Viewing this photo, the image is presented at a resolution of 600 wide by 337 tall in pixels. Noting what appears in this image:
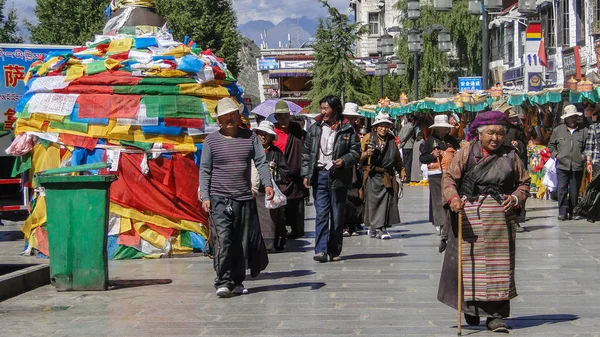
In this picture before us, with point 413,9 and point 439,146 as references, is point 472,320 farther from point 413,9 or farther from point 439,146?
point 413,9

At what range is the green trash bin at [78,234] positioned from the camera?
10312 mm

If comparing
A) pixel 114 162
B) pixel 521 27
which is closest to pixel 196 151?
pixel 114 162

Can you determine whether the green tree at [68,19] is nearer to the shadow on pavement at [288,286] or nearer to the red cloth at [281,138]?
the red cloth at [281,138]

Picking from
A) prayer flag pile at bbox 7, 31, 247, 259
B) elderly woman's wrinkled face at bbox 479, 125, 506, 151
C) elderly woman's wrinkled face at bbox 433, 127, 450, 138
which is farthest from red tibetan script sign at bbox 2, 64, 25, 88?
elderly woman's wrinkled face at bbox 479, 125, 506, 151

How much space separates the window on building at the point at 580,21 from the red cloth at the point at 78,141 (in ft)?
79.7

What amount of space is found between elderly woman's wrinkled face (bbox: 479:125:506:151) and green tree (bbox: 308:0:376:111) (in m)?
49.2

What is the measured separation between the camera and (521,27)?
146 feet

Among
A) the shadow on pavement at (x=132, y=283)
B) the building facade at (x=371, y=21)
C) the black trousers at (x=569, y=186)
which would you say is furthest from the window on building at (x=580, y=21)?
the building facade at (x=371, y=21)

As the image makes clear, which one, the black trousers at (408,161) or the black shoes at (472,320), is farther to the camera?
the black trousers at (408,161)

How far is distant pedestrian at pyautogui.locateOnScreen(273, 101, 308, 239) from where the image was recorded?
14.3 metres

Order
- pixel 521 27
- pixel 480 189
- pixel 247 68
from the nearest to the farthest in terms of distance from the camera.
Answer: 1. pixel 480 189
2. pixel 521 27
3. pixel 247 68

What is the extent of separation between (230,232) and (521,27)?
1436 inches

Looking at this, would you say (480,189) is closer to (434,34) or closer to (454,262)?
(454,262)

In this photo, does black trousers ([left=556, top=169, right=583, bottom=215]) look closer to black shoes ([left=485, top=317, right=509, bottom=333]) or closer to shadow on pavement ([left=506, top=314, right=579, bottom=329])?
shadow on pavement ([left=506, top=314, right=579, bottom=329])
